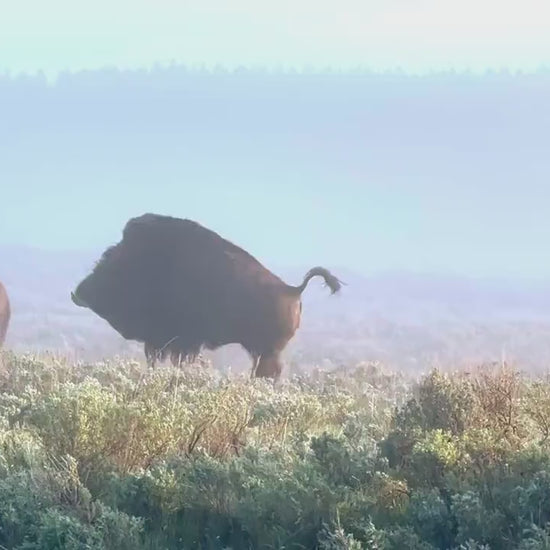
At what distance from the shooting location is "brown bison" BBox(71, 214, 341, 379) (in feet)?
36.9

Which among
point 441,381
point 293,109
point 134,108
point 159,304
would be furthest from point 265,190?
point 441,381

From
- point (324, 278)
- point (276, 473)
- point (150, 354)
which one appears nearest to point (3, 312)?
point (150, 354)

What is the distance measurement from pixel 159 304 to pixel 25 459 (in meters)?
6.03

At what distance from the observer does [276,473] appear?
5.19 m

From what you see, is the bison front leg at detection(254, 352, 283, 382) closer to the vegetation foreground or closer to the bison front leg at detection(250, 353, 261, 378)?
the bison front leg at detection(250, 353, 261, 378)

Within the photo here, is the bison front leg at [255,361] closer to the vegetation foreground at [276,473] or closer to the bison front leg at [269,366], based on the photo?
the bison front leg at [269,366]

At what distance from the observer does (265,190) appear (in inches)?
1064

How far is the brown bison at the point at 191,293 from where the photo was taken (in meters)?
11.3

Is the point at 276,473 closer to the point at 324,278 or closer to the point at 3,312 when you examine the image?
the point at 324,278

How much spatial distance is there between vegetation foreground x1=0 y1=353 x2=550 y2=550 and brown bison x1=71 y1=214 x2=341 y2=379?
4.55 metres

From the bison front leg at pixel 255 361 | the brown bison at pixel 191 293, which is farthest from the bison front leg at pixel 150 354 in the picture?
the bison front leg at pixel 255 361

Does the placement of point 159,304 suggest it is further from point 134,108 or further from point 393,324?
point 134,108

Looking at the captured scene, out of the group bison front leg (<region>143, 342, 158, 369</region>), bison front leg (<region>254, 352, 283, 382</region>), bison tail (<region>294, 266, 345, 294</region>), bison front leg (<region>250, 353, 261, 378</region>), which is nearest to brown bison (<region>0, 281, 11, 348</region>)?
bison front leg (<region>143, 342, 158, 369</region>)

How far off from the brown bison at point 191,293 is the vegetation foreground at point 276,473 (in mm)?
4549
